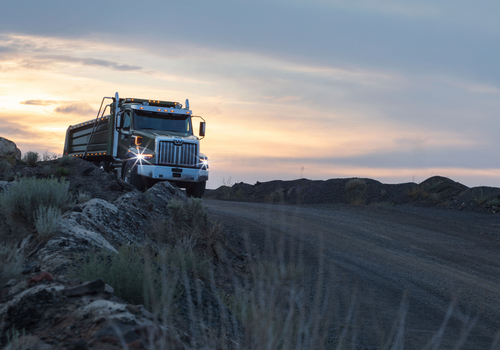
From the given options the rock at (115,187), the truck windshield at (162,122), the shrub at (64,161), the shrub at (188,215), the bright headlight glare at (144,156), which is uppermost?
the truck windshield at (162,122)

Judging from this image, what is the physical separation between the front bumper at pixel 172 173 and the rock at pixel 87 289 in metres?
12.1

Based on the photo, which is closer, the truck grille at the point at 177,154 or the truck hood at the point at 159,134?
the truck grille at the point at 177,154

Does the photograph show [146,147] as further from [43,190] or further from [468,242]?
[468,242]

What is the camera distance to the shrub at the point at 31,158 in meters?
18.7

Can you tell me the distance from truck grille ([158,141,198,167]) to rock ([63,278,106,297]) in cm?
1234

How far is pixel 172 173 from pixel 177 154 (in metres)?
0.71

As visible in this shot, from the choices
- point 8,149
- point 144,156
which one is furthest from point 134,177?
point 8,149

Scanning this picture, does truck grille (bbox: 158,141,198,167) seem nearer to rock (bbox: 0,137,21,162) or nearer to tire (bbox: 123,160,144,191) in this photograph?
tire (bbox: 123,160,144,191)

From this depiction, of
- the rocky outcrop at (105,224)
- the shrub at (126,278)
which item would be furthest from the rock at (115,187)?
the shrub at (126,278)

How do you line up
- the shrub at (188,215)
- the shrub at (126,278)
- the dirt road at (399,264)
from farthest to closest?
the shrub at (188,215) → the dirt road at (399,264) → the shrub at (126,278)

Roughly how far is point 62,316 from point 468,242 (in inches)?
459

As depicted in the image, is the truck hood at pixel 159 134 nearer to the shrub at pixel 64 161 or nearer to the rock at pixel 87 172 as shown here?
the rock at pixel 87 172

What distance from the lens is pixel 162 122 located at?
17656 millimetres

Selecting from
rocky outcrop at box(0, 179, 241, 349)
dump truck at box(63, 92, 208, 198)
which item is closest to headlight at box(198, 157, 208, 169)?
dump truck at box(63, 92, 208, 198)
